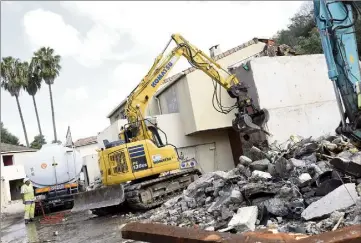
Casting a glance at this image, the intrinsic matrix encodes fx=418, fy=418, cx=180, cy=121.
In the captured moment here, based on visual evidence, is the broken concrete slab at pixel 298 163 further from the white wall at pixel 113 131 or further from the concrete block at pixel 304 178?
the white wall at pixel 113 131

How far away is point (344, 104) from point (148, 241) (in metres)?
6.96

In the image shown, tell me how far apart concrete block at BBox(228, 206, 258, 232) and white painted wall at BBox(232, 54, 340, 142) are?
420 inches

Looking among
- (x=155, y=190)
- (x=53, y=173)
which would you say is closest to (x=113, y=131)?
(x=53, y=173)

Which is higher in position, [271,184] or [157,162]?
[157,162]

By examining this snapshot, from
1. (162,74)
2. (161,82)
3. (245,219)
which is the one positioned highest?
(162,74)

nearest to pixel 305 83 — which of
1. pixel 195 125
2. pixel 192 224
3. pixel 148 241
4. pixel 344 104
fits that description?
pixel 195 125

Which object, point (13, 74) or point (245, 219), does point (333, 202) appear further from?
point (13, 74)

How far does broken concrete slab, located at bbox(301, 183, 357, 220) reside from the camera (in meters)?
6.25

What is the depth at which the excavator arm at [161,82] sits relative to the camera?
12.9 metres

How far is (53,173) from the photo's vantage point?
17.1 meters

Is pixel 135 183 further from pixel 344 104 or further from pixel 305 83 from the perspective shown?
pixel 305 83

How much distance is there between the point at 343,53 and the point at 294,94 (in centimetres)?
1083

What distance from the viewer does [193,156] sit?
66.1 ft

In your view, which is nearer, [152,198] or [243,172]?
[243,172]
